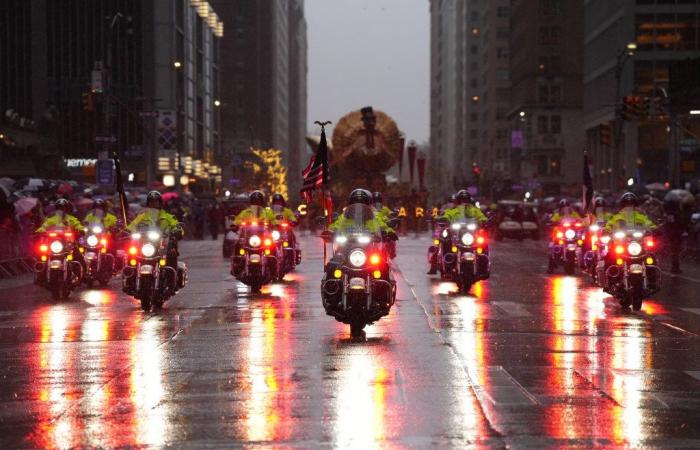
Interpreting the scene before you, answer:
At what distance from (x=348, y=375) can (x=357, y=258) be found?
3.85 meters

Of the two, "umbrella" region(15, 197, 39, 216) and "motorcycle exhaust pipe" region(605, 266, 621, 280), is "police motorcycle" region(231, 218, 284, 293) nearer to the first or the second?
"motorcycle exhaust pipe" region(605, 266, 621, 280)

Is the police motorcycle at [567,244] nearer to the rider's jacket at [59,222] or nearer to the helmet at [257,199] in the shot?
the helmet at [257,199]

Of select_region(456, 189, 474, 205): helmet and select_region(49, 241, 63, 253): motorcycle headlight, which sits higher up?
select_region(456, 189, 474, 205): helmet

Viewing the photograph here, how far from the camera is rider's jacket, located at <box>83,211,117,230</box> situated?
28.1 metres

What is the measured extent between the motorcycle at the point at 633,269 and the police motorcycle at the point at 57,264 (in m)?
9.72

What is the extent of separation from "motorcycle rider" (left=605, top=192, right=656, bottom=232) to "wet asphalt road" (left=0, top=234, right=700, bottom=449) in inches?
52.8

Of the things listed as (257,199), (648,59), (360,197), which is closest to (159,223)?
(257,199)

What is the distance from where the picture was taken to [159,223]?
21.8m

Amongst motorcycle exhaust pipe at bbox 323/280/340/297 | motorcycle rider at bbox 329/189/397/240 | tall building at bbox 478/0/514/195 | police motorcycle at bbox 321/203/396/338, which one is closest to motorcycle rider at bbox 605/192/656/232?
motorcycle rider at bbox 329/189/397/240

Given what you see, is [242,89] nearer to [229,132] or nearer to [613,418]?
[229,132]

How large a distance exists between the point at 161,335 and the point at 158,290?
166 inches

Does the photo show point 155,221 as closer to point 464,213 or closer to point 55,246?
point 55,246

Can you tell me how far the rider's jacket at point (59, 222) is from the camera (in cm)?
2444

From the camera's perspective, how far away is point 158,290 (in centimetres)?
2138
